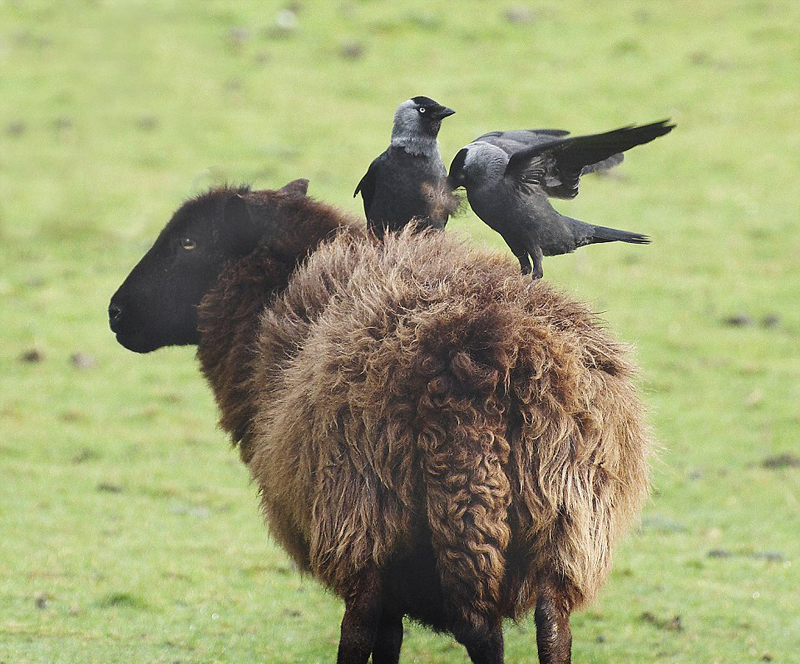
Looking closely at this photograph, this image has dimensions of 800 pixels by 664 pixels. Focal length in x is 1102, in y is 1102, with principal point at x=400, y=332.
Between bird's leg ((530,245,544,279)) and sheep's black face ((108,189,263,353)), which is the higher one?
bird's leg ((530,245,544,279))

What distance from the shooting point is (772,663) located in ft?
23.4

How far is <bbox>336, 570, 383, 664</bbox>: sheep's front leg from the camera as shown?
4.69 metres

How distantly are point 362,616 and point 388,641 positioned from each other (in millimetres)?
1045

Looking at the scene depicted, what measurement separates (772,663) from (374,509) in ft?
12.6

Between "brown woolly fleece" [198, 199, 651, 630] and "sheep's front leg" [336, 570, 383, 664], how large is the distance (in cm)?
5

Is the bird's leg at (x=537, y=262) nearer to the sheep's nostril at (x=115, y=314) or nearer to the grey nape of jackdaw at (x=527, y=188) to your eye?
the grey nape of jackdaw at (x=527, y=188)

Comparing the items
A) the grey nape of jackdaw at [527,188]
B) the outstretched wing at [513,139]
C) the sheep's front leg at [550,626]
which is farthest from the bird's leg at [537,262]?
the sheep's front leg at [550,626]

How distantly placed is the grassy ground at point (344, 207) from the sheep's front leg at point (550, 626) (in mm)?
1213

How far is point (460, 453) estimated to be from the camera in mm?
4449

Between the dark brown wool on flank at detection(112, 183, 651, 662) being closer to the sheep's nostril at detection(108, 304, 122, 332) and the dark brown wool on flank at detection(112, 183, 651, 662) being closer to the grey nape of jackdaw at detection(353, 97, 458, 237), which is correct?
the grey nape of jackdaw at detection(353, 97, 458, 237)

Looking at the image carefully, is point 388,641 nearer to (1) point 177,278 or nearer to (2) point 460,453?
(2) point 460,453

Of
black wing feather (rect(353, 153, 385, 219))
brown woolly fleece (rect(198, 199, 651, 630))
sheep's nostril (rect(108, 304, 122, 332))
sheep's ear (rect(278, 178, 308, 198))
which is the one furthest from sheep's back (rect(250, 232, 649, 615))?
sheep's nostril (rect(108, 304, 122, 332))

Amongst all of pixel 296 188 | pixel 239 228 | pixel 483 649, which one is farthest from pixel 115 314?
Answer: pixel 483 649

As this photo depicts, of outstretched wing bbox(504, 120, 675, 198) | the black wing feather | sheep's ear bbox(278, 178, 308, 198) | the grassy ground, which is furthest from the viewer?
the grassy ground
